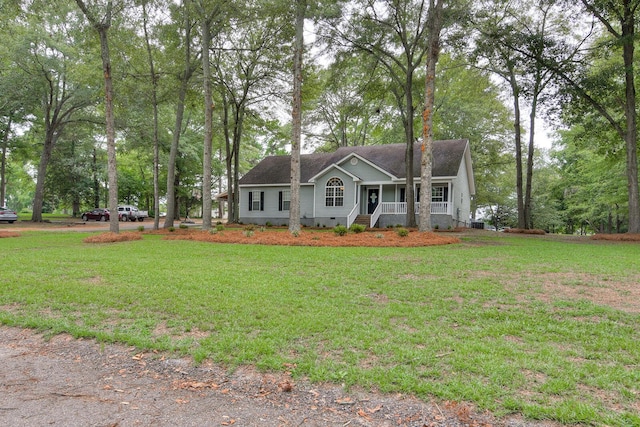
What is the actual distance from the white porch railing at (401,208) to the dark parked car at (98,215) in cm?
2514

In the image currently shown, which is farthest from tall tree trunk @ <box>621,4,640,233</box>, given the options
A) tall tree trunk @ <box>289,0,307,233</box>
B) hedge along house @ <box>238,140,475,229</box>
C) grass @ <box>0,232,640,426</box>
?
tall tree trunk @ <box>289,0,307,233</box>

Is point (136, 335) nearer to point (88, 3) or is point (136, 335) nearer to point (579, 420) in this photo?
point (579, 420)

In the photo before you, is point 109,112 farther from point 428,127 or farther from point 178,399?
point 178,399

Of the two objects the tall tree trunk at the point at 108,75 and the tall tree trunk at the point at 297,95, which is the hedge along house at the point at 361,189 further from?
the tall tree trunk at the point at 108,75

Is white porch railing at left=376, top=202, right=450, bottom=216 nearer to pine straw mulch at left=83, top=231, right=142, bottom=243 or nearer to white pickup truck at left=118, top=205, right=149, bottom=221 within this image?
pine straw mulch at left=83, top=231, right=142, bottom=243

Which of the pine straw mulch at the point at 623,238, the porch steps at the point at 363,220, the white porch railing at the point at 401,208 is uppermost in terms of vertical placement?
the white porch railing at the point at 401,208

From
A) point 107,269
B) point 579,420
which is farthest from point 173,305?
point 579,420

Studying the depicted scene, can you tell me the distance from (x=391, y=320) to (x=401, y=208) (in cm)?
1831

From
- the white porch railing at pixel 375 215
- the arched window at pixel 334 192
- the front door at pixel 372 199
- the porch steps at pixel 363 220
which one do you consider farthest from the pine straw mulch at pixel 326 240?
the front door at pixel 372 199

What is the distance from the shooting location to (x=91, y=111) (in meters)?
28.5

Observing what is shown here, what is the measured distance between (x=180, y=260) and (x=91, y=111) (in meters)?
27.3

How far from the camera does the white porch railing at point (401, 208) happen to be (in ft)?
69.1

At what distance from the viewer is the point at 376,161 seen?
24.2m

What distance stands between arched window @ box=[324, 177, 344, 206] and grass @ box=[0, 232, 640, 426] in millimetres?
15646
